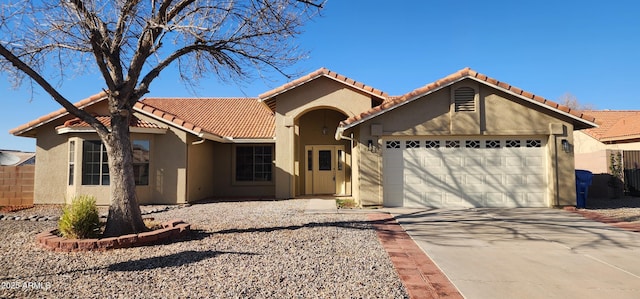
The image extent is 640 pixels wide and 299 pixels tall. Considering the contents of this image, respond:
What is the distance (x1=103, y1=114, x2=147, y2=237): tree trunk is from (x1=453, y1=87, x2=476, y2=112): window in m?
9.05

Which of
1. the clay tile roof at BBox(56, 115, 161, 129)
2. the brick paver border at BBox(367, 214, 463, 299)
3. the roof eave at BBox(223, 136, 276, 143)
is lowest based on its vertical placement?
the brick paver border at BBox(367, 214, 463, 299)

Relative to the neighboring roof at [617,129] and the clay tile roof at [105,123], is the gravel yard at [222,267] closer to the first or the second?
the clay tile roof at [105,123]

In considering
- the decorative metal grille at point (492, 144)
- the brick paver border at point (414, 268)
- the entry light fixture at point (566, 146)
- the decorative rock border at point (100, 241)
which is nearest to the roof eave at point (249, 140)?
the decorative metal grille at point (492, 144)

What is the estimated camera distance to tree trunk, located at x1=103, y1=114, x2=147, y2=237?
7.20 meters

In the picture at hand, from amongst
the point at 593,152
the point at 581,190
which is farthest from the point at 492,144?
the point at 593,152

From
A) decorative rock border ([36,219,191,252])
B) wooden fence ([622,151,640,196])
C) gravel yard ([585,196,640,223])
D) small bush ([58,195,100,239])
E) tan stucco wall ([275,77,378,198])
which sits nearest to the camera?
decorative rock border ([36,219,191,252])

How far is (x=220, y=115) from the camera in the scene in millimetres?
18828

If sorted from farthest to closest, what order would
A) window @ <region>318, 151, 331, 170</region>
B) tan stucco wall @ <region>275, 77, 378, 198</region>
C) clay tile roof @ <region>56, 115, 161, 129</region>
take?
window @ <region>318, 151, 331, 170</region> < tan stucco wall @ <region>275, 77, 378, 198</region> < clay tile roof @ <region>56, 115, 161, 129</region>

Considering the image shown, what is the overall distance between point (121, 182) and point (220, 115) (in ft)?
38.7

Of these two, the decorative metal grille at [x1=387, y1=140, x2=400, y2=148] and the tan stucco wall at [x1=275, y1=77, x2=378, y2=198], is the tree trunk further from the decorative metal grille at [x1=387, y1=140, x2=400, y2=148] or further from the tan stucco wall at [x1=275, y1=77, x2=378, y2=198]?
the tan stucco wall at [x1=275, y1=77, x2=378, y2=198]

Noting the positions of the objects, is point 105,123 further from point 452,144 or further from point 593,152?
point 593,152

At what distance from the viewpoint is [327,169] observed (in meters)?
16.7

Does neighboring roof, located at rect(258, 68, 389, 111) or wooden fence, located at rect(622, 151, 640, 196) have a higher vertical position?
neighboring roof, located at rect(258, 68, 389, 111)

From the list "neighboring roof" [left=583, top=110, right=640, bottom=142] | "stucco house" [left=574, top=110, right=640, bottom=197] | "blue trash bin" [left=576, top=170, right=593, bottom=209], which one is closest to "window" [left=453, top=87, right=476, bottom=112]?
"stucco house" [left=574, top=110, right=640, bottom=197]
